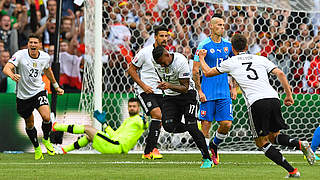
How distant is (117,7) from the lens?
11.9 meters

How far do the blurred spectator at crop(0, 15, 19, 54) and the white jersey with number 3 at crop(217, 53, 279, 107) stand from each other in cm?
743

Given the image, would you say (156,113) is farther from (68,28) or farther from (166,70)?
(68,28)

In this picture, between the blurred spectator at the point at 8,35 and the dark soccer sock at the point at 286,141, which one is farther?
the blurred spectator at the point at 8,35

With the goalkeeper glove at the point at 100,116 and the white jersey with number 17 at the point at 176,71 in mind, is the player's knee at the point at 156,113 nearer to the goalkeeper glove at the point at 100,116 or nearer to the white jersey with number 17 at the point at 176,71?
the white jersey with number 17 at the point at 176,71

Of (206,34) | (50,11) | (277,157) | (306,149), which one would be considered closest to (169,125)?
(306,149)

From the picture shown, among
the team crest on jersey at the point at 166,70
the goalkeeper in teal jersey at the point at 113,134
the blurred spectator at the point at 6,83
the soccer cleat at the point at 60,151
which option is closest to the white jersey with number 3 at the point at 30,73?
the goalkeeper in teal jersey at the point at 113,134

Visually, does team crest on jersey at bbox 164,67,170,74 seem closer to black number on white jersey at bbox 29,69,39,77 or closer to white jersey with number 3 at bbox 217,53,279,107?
white jersey with number 3 at bbox 217,53,279,107

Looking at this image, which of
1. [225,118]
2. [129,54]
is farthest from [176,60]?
[129,54]

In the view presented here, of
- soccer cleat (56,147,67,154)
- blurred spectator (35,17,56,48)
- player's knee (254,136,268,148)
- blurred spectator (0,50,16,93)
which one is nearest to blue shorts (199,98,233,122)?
player's knee (254,136,268,148)

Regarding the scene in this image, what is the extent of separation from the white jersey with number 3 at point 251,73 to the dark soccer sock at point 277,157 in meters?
0.52

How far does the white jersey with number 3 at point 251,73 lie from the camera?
6.61 meters

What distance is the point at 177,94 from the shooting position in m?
8.09

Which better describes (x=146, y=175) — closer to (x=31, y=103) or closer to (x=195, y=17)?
(x=31, y=103)

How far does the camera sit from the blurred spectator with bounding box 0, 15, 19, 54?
1312cm
